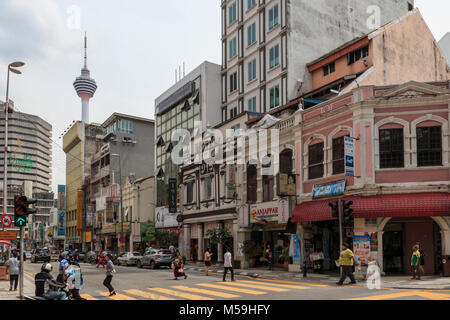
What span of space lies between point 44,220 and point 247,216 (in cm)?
15157

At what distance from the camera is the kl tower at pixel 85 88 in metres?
176

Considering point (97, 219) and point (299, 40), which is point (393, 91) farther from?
point (97, 219)

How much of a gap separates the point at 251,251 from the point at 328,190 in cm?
1005

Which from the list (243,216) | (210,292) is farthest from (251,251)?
(210,292)

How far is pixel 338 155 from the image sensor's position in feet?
90.9

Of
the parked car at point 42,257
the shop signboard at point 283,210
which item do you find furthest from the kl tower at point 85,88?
the shop signboard at point 283,210

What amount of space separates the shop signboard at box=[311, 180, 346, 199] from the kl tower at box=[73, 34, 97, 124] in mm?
156804

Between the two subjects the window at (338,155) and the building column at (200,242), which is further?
the building column at (200,242)

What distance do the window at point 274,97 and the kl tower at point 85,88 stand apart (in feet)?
469

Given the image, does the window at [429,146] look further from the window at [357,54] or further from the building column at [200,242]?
the building column at [200,242]

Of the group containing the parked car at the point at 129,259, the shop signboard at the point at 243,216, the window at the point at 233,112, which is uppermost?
the window at the point at 233,112

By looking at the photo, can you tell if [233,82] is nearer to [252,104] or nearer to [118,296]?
[252,104]

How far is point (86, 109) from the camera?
178 metres

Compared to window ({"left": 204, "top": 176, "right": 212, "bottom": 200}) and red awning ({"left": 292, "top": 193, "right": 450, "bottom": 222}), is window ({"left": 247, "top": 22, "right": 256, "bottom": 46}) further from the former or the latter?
red awning ({"left": 292, "top": 193, "right": 450, "bottom": 222})
